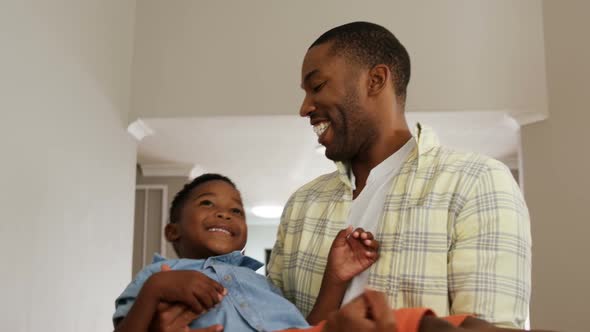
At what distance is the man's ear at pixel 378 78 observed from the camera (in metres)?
1.43

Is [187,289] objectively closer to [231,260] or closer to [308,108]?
[231,260]

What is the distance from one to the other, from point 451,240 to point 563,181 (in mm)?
2100

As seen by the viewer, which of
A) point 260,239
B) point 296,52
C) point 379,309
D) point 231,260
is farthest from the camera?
point 260,239

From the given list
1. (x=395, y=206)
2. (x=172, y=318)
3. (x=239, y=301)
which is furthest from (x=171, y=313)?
(x=395, y=206)

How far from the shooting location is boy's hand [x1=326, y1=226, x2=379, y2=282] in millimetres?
1218

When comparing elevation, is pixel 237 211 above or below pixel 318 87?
below

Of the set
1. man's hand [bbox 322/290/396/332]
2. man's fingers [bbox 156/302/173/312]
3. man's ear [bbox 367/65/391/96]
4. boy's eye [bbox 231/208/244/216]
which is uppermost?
man's ear [bbox 367/65/391/96]

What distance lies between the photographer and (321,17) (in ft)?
10.9

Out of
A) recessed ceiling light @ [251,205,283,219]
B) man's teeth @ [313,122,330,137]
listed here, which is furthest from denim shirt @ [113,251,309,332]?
recessed ceiling light @ [251,205,283,219]

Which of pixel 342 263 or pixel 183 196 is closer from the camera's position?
pixel 342 263

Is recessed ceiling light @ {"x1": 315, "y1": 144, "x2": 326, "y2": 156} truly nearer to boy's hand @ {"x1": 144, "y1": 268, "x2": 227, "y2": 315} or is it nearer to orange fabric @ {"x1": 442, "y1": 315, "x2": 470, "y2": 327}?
boy's hand @ {"x1": 144, "y1": 268, "x2": 227, "y2": 315}

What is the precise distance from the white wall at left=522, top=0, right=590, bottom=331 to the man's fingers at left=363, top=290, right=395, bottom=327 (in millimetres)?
2409

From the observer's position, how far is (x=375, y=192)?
4.43ft

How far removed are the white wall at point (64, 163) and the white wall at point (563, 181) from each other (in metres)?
1.81
